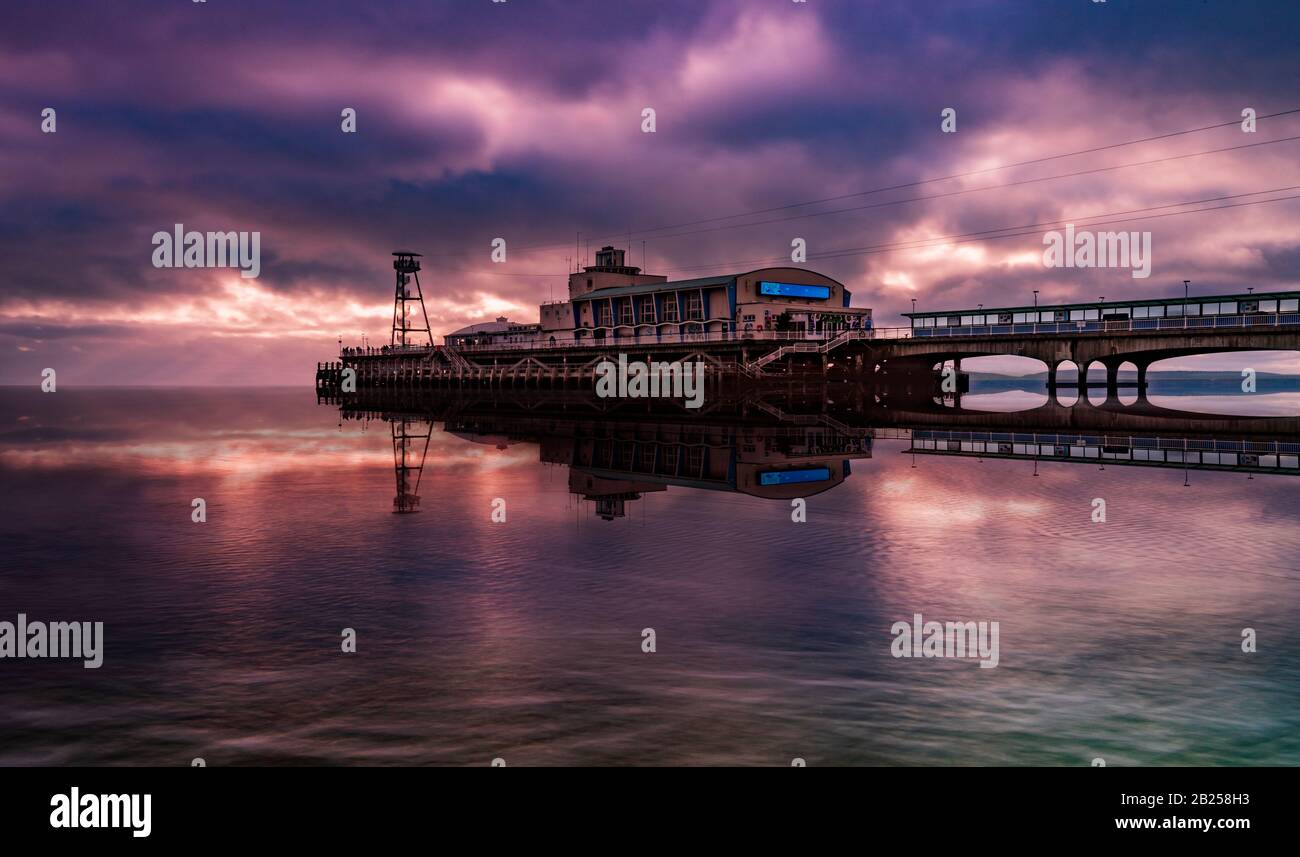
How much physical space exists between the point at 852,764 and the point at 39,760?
24.2 feet

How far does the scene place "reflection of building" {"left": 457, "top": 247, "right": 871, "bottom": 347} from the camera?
278ft

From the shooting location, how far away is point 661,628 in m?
11.7

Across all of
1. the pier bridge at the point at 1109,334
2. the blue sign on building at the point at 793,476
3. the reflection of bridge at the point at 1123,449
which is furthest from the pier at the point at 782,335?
the blue sign on building at the point at 793,476

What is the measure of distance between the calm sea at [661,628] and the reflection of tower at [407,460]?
1252mm

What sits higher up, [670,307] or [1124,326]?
[670,307]

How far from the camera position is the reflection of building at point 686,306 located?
84812 mm

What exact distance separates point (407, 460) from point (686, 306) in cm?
5925

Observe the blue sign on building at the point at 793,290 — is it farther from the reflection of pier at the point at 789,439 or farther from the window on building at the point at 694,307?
the reflection of pier at the point at 789,439

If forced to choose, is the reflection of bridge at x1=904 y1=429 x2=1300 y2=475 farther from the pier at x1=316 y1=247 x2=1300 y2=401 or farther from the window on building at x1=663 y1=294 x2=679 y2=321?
the window on building at x1=663 y1=294 x2=679 y2=321

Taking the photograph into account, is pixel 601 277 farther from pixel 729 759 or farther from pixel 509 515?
pixel 729 759

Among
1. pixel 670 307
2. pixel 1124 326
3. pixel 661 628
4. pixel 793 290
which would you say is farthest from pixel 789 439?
pixel 670 307

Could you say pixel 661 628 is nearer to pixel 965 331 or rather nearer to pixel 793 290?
pixel 965 331
